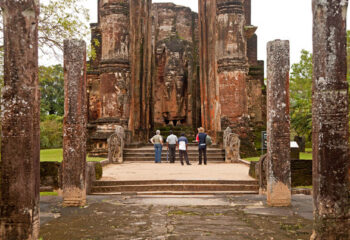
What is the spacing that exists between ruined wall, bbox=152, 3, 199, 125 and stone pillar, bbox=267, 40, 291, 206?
15.1m

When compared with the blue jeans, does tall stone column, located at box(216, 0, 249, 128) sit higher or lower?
higher

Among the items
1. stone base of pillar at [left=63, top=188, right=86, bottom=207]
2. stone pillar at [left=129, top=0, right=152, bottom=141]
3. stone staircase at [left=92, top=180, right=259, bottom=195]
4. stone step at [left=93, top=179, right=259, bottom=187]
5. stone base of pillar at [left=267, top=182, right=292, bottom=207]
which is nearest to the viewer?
stone base of pillar at [left=267, top=182, right=292, bottom=207]

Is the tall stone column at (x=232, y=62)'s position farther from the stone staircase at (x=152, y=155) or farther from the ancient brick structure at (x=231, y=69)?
the stone staircase at (x=152, y=155)

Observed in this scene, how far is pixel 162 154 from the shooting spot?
16422mm

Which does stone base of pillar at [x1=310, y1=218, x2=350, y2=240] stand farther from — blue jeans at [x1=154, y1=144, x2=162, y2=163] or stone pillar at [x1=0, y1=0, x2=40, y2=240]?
blue jeans at [x1=154, y1=144, x2=162, y2=163]

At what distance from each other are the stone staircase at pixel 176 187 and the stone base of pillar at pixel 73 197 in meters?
1.84

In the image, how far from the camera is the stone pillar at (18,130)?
452 centimetres

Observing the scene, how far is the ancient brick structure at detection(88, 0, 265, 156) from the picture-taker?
16.7 metres

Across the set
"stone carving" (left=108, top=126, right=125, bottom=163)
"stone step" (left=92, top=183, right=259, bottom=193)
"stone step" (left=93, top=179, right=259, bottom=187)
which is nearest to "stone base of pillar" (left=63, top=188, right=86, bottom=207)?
"stone step" (left=92, top=183, right=259, bottom=193)

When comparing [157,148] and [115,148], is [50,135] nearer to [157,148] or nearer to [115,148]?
[115,148]

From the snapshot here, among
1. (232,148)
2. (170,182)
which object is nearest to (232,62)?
(232,148)

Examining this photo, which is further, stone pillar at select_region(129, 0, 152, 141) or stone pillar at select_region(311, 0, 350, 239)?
stone pillar at select_region(129, 0, 152, 141)

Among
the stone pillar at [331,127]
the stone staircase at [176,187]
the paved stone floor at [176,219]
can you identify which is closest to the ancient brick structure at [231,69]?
the stone staircase at [176,187]

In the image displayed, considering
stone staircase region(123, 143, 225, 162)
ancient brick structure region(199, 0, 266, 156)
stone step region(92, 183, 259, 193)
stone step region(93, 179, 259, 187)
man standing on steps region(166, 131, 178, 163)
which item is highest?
ancient brick structure region(199, 0, 266, 156)
